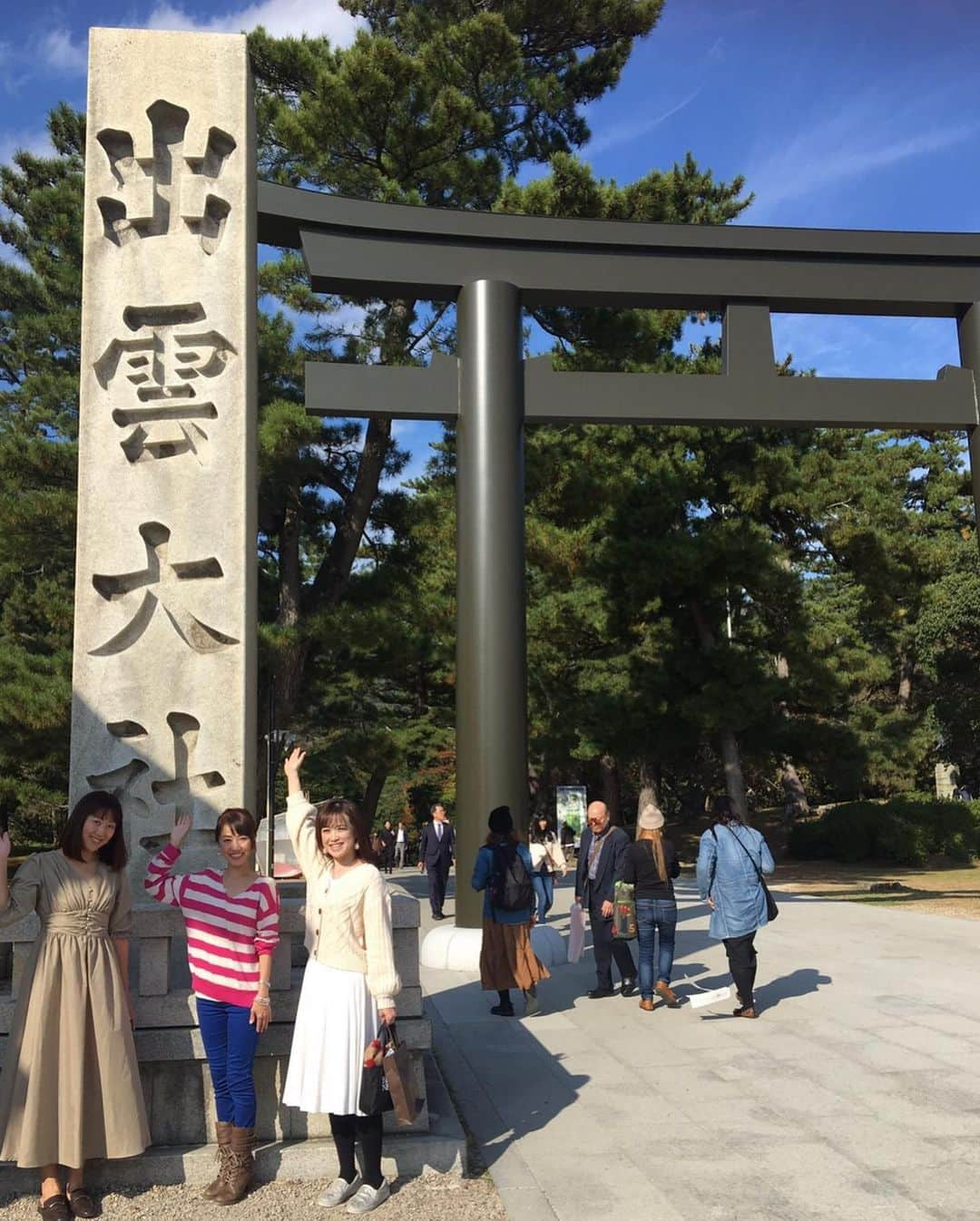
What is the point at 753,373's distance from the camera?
9297mm

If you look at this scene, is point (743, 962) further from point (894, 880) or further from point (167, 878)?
point (894, 880)

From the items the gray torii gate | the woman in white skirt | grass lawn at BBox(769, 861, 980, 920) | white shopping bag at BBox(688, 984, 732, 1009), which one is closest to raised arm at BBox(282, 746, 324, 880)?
the woman in white skirt

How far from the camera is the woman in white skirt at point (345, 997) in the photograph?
3623mm

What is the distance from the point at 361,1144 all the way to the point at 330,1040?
0.43m

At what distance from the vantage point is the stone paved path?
3.76m

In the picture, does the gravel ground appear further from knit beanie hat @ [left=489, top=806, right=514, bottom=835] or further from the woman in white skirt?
knit beanie hat @ [left=489, top=806, right=514, bottom=835]

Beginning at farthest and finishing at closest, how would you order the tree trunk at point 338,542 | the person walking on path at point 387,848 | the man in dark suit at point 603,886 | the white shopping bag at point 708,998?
the person walking on path at point 387,848
the tree trunk at point 338,542
the man in dark suit at point 603,886
the white shopping bag at point 708,998

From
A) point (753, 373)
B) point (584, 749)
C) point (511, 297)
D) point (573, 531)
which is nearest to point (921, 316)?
point (753, 373)

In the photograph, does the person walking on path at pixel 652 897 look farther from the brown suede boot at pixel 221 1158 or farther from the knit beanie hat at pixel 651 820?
the brown suede boot at pixel 221 1158

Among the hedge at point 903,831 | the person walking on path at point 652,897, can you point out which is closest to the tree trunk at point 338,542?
the person walking on path at point 652,897

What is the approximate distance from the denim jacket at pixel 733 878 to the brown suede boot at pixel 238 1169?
366cm

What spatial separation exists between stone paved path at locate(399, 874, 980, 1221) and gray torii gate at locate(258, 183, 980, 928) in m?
2.10

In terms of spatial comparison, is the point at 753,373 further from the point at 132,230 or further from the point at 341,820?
the point at 341,820

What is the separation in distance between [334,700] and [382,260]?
41.3 feet
